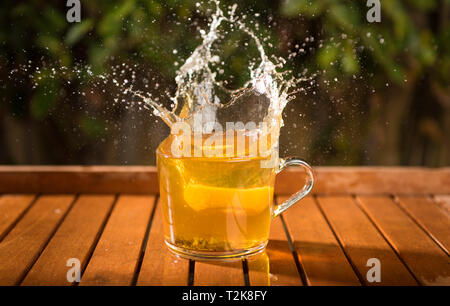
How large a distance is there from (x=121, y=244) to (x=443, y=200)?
0.56m

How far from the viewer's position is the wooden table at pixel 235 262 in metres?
0.64

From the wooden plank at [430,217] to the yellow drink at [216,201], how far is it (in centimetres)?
26

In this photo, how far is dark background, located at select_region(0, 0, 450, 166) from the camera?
1.03 meters

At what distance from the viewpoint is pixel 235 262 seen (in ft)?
2.22

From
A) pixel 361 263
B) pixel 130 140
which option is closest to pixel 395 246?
pixel 361 263

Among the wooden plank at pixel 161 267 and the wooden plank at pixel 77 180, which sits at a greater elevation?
the wooden plank at pixel 77 180

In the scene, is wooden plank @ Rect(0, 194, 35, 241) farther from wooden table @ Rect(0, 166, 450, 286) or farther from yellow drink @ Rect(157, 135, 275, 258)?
yellow drink @ Rect(157, 135, 275, 258)

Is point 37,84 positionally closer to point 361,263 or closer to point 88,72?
point 88,72

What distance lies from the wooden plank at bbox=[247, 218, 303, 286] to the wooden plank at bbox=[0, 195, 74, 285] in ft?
0.87
